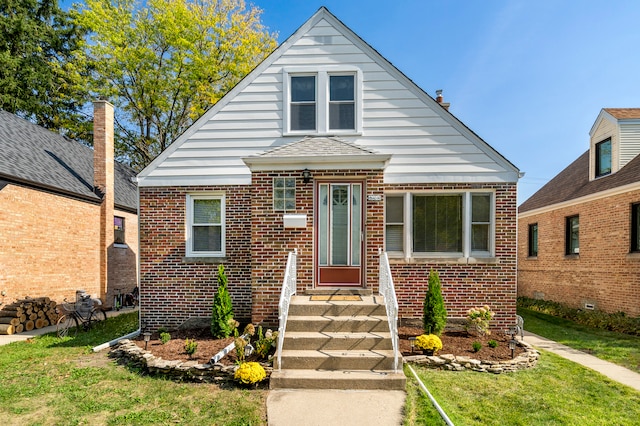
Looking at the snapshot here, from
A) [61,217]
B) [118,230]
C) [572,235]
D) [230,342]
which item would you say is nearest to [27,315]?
[61,217]

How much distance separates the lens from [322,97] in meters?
8.02

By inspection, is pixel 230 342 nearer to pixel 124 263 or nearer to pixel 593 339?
pixel 593 339

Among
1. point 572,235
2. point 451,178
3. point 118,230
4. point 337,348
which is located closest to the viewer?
point 337,348

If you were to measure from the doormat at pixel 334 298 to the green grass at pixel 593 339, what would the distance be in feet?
17.1

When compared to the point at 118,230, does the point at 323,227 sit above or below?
above

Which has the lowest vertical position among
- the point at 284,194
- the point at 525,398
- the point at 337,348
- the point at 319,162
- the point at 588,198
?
the point at 525,398

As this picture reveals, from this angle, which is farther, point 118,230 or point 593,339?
point 118,230

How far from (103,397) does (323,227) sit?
4.73 m

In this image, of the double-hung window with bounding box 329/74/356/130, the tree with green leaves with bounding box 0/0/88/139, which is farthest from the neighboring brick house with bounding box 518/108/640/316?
the tree with green leaves with bounding box 0/0/88/139

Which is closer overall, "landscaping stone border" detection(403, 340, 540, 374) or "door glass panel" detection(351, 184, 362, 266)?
"landscaping stone border" detection(403, 340, 540, 374)

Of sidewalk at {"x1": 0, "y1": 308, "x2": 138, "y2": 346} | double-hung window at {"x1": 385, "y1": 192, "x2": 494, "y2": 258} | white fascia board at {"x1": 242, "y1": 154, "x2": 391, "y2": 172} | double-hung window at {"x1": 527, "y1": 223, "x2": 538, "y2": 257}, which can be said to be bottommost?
sidewalk at {"x1": 0, "y1": 308, "x2": 138, "y2": 346}

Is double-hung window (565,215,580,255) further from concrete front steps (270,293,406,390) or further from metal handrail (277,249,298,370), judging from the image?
metal handrail (277,249,298,370)

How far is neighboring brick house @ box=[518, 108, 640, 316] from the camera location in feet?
31.9

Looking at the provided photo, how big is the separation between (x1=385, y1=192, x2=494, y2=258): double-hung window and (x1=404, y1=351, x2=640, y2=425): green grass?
278 cm
